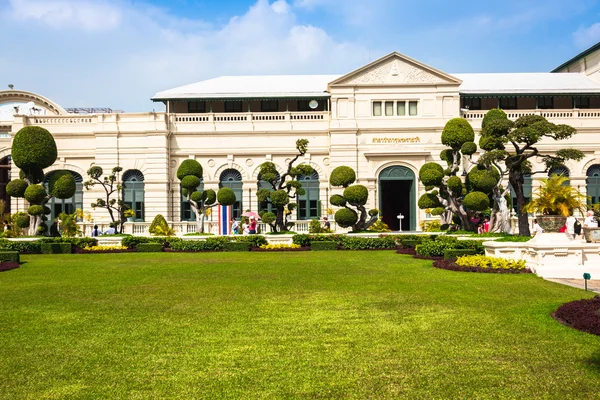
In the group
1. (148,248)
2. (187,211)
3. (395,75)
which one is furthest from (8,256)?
(395,75)

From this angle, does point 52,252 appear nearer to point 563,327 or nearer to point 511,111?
point 563,327

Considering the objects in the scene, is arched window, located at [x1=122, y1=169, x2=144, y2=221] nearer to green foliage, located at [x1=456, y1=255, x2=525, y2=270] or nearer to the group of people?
the group of people

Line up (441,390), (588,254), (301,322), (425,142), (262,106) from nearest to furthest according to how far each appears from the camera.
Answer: (441,390)
(301,322)
(588,254)
(425,142)
(262,106)

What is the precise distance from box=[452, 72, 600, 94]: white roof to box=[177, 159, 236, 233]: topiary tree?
66.5 feet

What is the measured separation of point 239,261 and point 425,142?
23763mm

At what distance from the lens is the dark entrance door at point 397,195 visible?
43844 millimetres

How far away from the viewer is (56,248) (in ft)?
101

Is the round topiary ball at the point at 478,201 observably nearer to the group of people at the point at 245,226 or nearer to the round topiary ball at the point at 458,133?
the round topiary ball at the point at 458,133

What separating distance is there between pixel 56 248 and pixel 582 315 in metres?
26.5

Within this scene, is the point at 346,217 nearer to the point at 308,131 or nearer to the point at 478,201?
the point at 478,201

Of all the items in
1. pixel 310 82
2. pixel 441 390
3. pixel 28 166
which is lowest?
pixel 441 390

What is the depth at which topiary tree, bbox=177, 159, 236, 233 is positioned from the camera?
36094mm

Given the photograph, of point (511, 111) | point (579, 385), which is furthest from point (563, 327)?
point (511, 111)

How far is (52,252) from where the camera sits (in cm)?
3075
